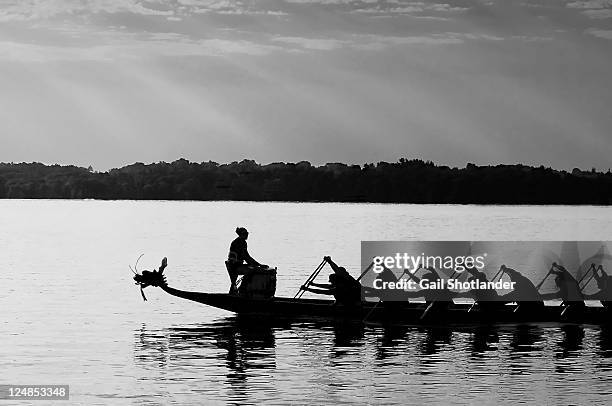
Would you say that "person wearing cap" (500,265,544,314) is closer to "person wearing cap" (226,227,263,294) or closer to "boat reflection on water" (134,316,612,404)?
"boat reflection on water" (134,316,612,404)

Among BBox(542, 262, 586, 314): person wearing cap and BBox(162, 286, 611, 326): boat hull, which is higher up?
BBox(542, 262, 586, 314): person wearing cap

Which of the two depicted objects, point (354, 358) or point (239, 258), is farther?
point (239, 258)

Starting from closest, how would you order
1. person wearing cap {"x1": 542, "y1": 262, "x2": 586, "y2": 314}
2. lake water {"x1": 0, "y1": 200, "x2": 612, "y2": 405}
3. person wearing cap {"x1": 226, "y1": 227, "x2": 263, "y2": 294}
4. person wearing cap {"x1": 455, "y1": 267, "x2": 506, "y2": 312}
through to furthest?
lake water {"x1": 0, "y1": 200, "x2": 612, "y2": 405}
person wearing cap {"x1": 455, "y1": 267, "x2": 506, "y2": 312}
person wearing cap {"x1": 542, "y1": 262, "x2": 586, "y2": 314}
person wearing cap {"x1": 226, "y1": 227, "x2": 263, "y2": 294}

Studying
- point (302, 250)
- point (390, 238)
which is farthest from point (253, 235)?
point (302, 250)

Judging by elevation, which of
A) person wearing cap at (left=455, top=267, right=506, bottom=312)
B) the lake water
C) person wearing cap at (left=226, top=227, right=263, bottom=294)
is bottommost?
the lake water

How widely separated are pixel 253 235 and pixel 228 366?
109715 millimetres

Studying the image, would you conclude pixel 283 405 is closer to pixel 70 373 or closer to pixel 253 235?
pixel 70 373

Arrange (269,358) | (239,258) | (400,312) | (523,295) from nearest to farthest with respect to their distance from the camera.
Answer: (269,358) < (523,295) < (400,312) < (239,258)

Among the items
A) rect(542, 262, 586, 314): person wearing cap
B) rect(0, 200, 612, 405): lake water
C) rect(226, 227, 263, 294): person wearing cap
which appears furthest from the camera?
rect(226, 227, 263, 294): person wearing cap

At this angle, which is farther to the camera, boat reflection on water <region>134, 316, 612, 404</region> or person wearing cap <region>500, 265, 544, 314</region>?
person wearing cap <region>500, 265, 544, 314</region>

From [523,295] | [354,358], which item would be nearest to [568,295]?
[523,295]

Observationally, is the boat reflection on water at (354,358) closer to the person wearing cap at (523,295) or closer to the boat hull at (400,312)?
the boat hull at (400,312)

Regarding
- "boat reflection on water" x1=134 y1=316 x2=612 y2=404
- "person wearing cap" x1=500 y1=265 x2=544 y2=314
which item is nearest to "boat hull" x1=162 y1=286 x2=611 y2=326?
"person wearing cap" x1=500 y1=265 x2=544 y2=314

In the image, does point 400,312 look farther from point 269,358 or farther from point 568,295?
point 269,358
